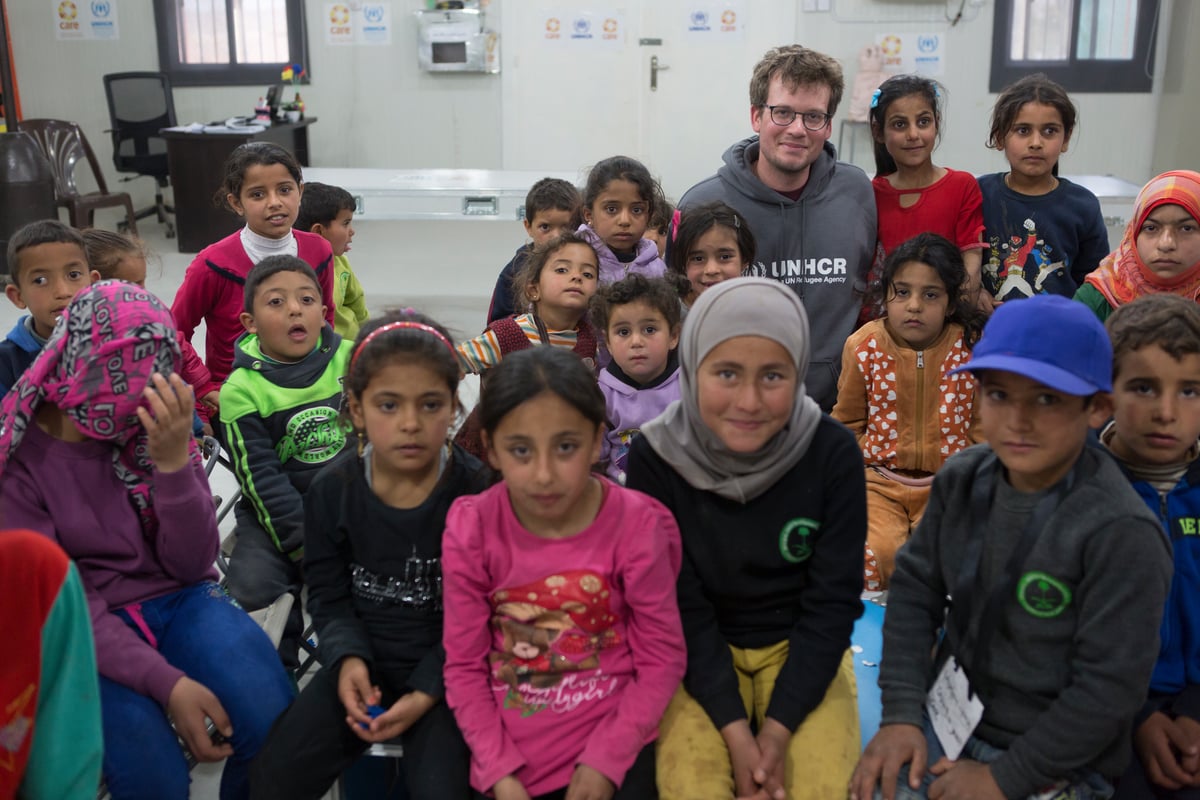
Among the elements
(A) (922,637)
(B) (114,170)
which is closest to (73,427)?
(A) (922,637)

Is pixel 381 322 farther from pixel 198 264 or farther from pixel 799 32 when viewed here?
pixel 799 32

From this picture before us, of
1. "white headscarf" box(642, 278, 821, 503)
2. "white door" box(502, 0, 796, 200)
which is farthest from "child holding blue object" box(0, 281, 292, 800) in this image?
"white door" box(502, 0, 796, 200)

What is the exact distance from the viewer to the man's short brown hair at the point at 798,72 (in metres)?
2.74

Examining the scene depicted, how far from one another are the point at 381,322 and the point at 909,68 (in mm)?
7223

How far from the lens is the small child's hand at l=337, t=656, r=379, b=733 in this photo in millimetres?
1651

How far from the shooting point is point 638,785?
1553 mm

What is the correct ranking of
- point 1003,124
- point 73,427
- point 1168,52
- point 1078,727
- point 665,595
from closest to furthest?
point 1078,727
point 665,595
point 73,427
point 1003,124
point 1168,52

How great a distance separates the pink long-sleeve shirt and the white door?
681 centimetres

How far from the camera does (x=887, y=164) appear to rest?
3096 mm

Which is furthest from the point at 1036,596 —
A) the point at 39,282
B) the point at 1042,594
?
the point at 39,282

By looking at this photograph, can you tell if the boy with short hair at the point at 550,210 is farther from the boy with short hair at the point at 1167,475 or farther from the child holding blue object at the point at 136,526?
the boy with short hair at the point at 1167,475

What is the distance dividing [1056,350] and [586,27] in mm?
7476

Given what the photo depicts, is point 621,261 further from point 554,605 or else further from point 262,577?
point 554,605

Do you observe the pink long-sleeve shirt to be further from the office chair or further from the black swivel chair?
the black swivel chair
